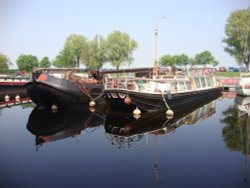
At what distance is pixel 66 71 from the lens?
70.7 feet

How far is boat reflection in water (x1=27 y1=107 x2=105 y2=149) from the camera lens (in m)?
12.8

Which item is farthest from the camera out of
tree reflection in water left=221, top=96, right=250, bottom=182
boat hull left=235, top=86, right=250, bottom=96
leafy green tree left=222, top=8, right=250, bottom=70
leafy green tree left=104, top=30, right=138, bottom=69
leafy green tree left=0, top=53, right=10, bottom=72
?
leafy green tree left=0, top=53, right=10, bottom=72

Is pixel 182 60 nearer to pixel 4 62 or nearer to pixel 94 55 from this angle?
pixel 94 55

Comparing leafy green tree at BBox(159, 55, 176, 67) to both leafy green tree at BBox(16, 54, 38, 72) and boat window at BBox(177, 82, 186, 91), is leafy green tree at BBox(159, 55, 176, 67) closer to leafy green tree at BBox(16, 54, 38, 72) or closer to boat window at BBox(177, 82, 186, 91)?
leafy green tree at BBox(16, 54, 38, 72)

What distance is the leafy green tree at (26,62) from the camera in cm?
9244

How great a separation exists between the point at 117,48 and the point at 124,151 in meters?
55.7

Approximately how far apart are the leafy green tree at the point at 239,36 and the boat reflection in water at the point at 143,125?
140 feet

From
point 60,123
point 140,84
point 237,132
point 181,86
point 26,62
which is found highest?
point 26,62

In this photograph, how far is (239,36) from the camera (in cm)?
5641

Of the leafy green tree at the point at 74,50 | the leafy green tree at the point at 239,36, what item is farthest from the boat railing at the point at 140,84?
the leafy green tree at the point at 74,50

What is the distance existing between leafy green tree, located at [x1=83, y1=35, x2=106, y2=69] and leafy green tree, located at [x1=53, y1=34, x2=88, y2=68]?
1332 millimetres

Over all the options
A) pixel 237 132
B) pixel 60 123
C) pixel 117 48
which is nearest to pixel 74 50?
pixel 117 48

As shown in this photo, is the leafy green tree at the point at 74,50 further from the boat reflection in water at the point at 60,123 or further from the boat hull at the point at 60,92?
the boat reflection in water at the point at 60,123

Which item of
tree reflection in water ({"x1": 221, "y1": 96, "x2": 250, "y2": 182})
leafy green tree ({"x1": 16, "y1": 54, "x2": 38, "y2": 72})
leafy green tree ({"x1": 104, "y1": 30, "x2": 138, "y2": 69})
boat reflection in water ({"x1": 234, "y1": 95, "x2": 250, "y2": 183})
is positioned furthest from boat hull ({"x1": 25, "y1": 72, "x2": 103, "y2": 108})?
leafy green tree ({"x1": 16, "y1": 54, "x2": 38, "y2": 72})
